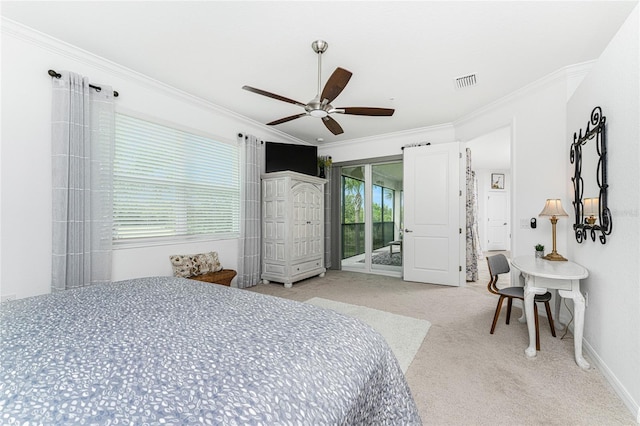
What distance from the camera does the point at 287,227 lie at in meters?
4.25

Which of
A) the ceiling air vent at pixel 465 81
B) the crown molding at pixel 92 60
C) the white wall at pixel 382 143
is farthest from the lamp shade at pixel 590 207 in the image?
the crown molding at pixel 92 60

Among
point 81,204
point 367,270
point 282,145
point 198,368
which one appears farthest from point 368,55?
point 367,270

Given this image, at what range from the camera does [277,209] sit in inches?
172

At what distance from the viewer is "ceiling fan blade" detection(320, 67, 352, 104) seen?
80.5 inches

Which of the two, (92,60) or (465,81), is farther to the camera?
(465,81)

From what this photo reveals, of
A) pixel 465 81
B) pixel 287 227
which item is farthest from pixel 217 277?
pixel 465 81

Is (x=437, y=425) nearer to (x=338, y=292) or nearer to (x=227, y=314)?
(x=227, y=314)

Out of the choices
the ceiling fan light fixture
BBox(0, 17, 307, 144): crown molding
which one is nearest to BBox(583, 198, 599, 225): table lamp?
the ceiling fan light fixture

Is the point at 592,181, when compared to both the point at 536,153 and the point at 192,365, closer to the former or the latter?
the point at 536,153

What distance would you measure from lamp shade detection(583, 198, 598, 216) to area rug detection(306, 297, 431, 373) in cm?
167

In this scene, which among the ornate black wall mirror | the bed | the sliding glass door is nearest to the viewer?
the bed

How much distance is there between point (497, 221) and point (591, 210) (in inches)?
252

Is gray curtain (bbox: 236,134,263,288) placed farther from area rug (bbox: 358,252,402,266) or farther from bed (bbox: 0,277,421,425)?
bed (bbox: 0,277,421,425)

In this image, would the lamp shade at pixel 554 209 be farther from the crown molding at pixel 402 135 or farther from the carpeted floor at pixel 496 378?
the crown molding at pixel 402 135
